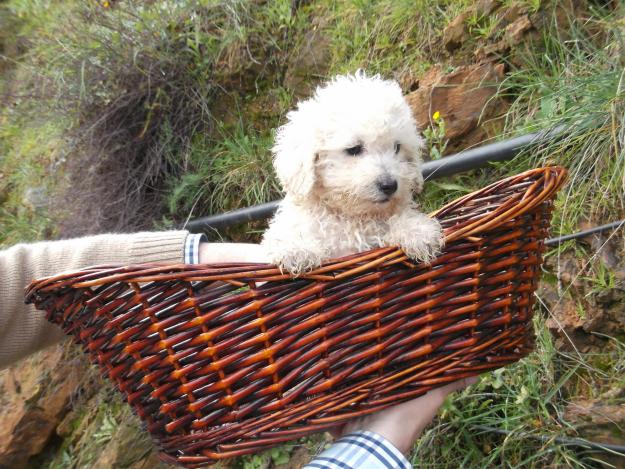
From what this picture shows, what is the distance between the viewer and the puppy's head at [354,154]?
5.80 ft

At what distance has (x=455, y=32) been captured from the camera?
302 cm

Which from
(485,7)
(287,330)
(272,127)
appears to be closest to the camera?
(287,330)

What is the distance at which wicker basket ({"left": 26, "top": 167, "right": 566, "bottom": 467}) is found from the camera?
1238 mm

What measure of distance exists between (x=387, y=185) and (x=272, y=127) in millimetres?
2234

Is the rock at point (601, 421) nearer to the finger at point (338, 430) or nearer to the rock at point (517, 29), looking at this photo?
the finger at point (338, 430)

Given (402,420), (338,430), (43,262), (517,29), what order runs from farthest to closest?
(517,29)
(43,262)
(338,430)
(402,420)

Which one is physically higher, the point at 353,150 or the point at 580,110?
the point at 353,150

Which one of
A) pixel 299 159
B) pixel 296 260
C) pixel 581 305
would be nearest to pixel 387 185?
pixel 299 159

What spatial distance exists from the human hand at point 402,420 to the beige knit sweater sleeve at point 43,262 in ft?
3.24

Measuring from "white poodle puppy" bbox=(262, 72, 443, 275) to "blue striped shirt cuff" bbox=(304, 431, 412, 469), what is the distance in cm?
55

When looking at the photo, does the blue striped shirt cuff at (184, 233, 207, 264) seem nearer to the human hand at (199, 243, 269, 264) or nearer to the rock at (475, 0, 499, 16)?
the human hand at (199, 243, 269, 264)

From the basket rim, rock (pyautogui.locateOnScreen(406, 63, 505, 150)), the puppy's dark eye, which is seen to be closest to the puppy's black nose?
the puppy's dark eye

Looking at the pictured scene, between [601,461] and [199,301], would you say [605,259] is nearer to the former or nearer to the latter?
[601,461]

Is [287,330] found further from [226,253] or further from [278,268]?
[226,253]
